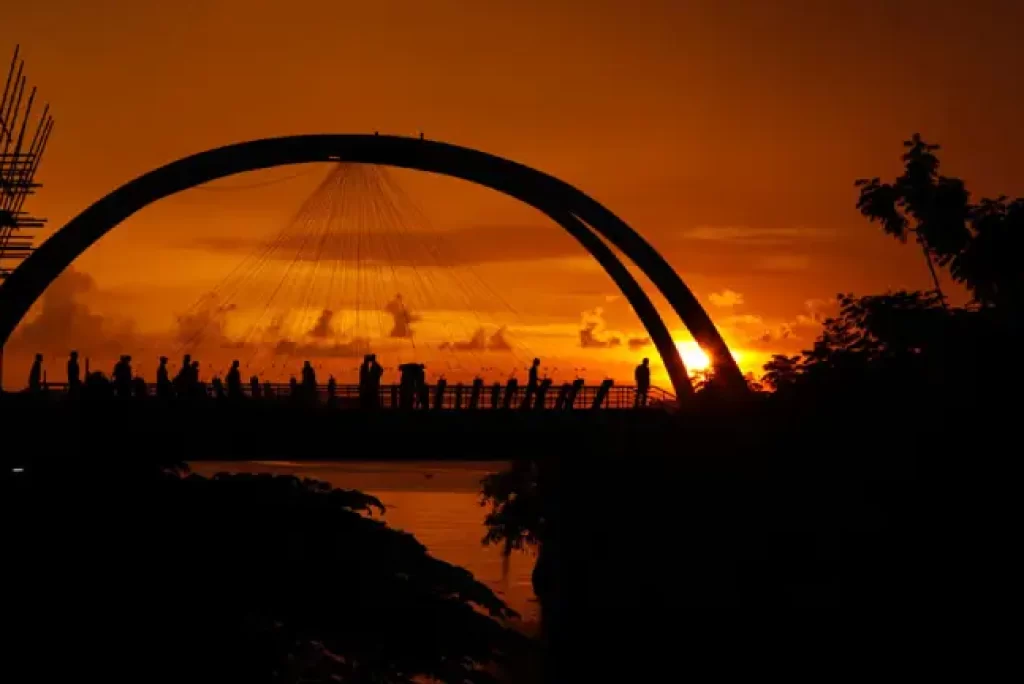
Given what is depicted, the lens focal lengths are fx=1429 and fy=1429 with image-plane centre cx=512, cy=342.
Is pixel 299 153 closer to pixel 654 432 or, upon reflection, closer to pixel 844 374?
pixel 654 432

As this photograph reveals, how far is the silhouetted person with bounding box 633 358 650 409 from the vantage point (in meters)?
44.6

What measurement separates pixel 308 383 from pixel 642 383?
34.5 ft

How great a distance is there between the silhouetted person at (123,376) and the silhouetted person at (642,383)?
15.3m

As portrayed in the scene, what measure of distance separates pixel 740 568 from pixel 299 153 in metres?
28.3

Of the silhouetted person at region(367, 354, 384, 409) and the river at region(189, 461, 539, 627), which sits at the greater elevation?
the silhouetted person at region(367, 354, 384, 409)

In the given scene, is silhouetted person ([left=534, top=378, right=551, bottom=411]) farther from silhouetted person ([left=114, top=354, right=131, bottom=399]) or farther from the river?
silhouetted person ([left=114, top=354, right=131, bottom=399])

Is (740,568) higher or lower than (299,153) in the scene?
lower

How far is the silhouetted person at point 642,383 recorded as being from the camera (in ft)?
146

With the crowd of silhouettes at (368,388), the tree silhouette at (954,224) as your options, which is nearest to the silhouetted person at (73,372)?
the crowd of silhouettes at (368,388)

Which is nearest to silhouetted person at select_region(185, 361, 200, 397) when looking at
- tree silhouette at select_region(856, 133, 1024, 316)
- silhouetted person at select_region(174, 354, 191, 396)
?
silhouetted person at select_region(174, 354, 191, 396)

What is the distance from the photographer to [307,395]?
4072cm

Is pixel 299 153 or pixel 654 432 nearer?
pixel 654 432

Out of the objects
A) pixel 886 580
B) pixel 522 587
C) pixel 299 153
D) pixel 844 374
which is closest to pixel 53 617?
pixel 886 580

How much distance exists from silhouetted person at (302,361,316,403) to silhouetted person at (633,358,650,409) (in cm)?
1004
